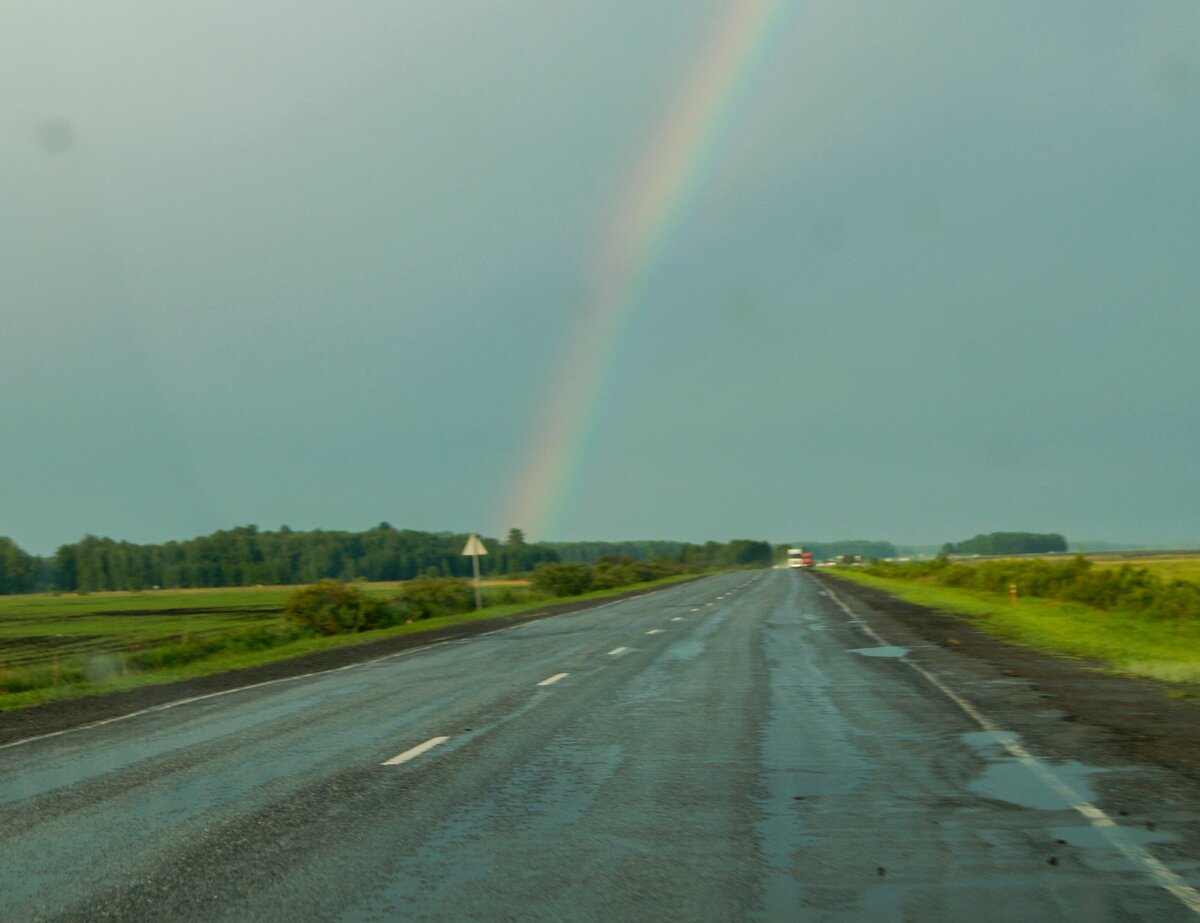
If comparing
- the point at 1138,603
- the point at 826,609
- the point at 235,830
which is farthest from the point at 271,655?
the point at 1138,603

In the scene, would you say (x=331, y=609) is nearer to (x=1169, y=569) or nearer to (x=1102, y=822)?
(x=1102, y=822)

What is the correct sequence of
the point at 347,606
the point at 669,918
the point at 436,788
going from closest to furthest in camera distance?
the point at 669,918
the point at 436,788
the point at 347,606

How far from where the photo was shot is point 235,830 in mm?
7617

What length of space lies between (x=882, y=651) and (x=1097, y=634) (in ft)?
26.3

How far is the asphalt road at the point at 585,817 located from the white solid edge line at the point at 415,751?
6 centimetres

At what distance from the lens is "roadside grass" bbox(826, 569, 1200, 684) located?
19.3 meters

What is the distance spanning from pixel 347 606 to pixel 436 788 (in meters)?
41.5

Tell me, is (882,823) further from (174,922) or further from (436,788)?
(174,922)

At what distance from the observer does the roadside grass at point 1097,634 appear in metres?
19.3

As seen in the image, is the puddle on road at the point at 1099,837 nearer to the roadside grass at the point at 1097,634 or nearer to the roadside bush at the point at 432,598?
the roadside grass at the point at 1097,634

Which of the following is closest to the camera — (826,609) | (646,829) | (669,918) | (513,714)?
(669,918)

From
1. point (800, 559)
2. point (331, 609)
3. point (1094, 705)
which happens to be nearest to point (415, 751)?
point (1094, 705)

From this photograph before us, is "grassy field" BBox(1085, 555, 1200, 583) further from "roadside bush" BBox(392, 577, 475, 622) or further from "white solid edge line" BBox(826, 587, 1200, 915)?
"white solid edge line" BBox(826, 587, 1200, 915)

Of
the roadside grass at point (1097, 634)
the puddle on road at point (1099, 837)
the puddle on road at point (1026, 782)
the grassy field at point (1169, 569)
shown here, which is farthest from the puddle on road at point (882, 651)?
the grassy field at point (1169, 569)
